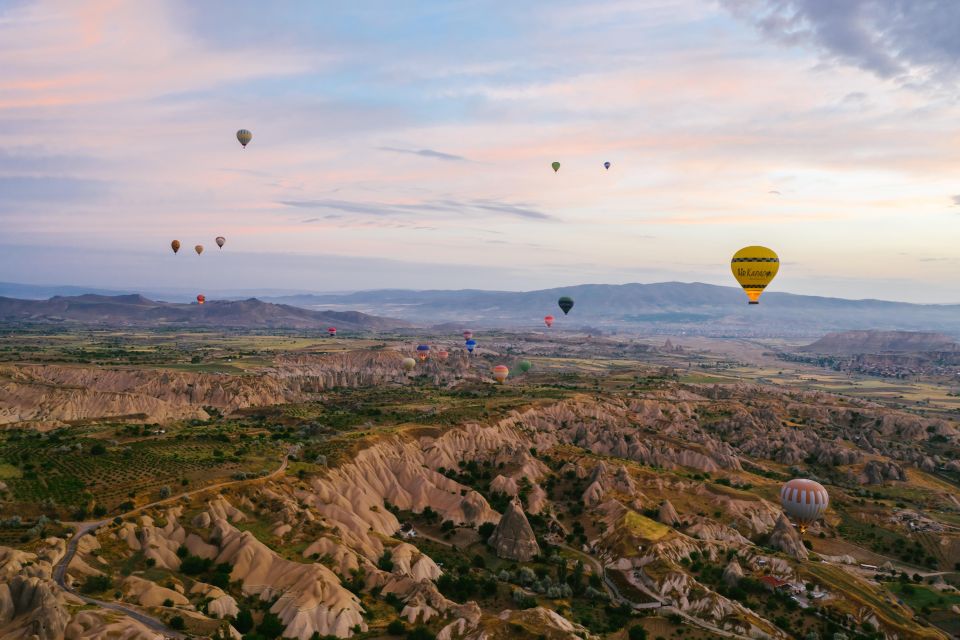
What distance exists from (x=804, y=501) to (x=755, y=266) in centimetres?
4187

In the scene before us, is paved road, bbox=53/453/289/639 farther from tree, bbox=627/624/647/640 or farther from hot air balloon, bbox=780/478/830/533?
hot air balloon, bbox=780/478/830/533

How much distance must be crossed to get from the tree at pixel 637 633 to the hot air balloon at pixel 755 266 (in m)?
66.6

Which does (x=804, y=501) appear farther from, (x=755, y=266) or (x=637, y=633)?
(x=755, y=266)

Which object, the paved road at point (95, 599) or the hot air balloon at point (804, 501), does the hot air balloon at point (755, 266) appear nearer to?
the hot air balloon at point (804, 501)

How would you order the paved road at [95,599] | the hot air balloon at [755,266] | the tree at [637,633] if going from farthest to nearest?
the hot air balloon at [755,266] → the tree at [637,633] → the paved road at [95,599]

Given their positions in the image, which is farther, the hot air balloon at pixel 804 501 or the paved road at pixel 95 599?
the hot air balloon at pixel 804 501

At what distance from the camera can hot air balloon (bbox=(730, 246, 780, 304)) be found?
105938mm

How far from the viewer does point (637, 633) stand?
179 ft

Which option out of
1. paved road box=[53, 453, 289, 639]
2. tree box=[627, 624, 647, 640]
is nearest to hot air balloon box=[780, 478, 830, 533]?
tree box=[627, 624, 647, 640]

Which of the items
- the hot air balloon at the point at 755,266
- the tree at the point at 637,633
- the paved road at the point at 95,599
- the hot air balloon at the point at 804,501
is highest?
the hot air balloon at the point at 755,266

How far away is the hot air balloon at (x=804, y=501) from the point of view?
260ft

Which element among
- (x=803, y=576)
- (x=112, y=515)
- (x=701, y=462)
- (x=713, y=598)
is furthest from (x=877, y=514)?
(x=112, y=515)

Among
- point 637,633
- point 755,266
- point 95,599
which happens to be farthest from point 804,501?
point 95,599

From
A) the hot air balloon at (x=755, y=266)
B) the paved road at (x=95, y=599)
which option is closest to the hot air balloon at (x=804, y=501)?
the hot air balloon at (x=755, y=266)
